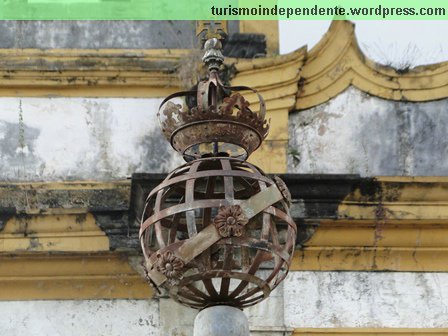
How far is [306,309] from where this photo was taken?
7844 mm

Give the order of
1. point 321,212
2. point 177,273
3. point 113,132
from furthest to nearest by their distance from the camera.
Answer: point 113,132 → point 321,212 → point 177,273

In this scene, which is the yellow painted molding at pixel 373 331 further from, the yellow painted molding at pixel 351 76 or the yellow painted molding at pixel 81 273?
the yellow painted molding at pixel 351 76

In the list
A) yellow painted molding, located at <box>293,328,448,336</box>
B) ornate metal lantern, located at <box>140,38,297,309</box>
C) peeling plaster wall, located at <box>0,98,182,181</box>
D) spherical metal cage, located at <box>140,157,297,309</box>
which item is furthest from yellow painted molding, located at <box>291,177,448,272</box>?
spherical metal cage, located at <box>140,157,297,309</box>

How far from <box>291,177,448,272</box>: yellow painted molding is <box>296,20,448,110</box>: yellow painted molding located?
31.2 inches

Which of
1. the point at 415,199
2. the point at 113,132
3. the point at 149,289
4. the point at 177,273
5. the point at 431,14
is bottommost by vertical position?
the point at 177,273

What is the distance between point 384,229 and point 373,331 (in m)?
0.63

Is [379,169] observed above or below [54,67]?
below

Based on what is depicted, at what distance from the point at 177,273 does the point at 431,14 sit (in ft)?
12.8

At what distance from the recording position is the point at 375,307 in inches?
310

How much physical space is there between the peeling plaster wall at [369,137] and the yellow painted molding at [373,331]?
1.05 m

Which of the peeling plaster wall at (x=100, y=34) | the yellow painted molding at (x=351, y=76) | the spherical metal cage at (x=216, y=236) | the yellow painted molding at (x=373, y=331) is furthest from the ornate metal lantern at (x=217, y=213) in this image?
the peeling plaster wall at (x=100, y=34)

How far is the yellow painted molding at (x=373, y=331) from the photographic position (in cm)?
775

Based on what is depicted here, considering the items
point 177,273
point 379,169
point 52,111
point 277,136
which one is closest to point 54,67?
point 52,111

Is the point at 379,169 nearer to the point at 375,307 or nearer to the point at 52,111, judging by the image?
Result: the point at 375,307
